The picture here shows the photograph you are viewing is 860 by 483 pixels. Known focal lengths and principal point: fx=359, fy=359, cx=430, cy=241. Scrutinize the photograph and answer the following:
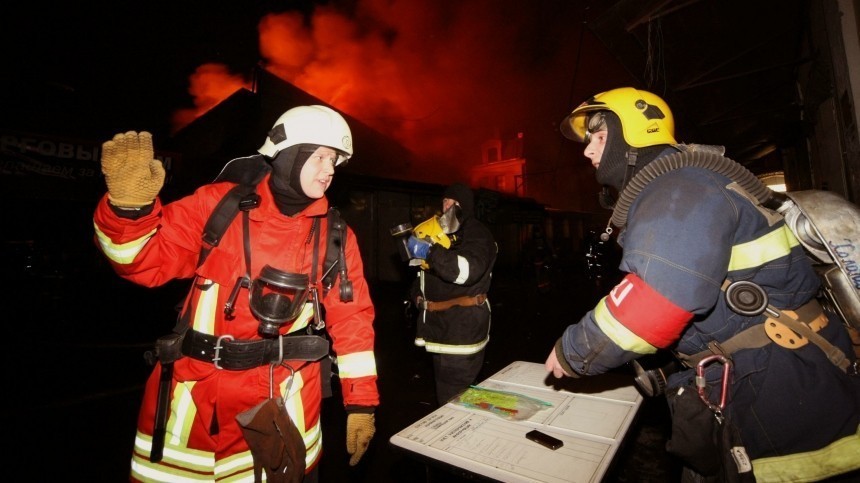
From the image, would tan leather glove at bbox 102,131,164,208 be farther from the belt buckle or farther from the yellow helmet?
the yellow helmet

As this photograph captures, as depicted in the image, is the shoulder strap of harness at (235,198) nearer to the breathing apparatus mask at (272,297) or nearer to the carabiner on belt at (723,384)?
the breathing apparatus mask at (272,297)

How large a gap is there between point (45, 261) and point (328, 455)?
11798mm

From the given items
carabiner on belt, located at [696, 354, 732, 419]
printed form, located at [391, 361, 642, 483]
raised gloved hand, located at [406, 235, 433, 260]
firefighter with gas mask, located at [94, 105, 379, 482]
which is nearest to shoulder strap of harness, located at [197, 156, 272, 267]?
firefighter with gas mask, located at [94, 105, 379, 482]

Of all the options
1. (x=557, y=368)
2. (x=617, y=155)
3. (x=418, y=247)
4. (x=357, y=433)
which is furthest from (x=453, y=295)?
(x=617, y=155)

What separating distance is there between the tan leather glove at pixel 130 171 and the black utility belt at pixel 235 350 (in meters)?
0.77

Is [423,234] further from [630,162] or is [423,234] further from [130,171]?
[130,171]

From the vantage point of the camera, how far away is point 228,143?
14.1 meters

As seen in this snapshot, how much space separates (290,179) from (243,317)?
0.87m

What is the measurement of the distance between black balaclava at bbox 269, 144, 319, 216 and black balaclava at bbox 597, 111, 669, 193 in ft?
5.83

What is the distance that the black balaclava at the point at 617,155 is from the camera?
6.24 feet

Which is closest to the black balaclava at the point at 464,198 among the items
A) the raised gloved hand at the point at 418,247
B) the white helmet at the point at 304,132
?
the raised gloved hand at the point at 418,247

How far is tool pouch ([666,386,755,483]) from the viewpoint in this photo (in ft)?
4.96

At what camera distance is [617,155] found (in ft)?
6.53

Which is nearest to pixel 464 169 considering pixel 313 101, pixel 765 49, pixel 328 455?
pixel 313 101
